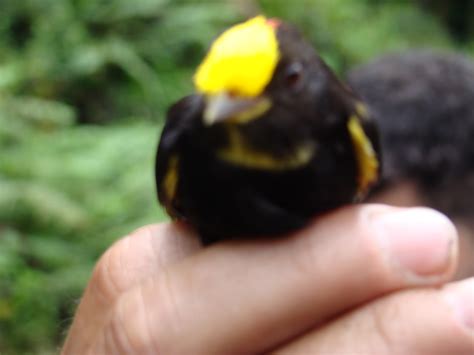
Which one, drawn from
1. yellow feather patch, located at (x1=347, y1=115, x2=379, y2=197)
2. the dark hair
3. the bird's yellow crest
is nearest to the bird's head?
the bird's yellow crest

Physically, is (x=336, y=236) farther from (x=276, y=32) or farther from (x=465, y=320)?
(x=276, y=32)

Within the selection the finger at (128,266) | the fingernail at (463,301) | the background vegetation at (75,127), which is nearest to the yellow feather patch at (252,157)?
the finger at (128,266)

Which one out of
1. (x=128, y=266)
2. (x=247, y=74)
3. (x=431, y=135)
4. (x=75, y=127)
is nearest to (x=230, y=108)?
(x=247, y=74)

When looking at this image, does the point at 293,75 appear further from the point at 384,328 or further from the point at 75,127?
the point at 75,127

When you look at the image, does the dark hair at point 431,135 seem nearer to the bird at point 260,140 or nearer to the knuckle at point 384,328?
the bird at point 260,140

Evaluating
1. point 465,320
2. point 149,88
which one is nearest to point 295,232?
point 465,320

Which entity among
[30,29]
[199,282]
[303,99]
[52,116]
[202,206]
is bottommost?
[52,116]
